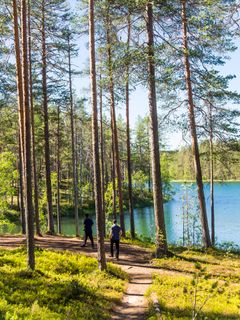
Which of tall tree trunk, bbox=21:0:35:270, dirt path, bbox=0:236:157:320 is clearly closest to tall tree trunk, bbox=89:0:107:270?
dirt path, bbox=0:236:157:320

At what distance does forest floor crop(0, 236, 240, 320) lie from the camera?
928 cm

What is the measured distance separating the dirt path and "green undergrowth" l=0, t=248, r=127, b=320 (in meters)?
0.34

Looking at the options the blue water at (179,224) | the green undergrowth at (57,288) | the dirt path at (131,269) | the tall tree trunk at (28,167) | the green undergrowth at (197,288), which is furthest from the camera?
the blue water at (179,224)

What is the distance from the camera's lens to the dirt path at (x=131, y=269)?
32.4 feet

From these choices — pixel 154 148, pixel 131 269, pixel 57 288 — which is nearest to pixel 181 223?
pixel 154 148

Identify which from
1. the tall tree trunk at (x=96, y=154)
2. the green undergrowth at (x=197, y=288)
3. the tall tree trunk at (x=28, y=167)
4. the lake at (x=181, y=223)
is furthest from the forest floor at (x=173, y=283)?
the lake at (x=181, y=223)

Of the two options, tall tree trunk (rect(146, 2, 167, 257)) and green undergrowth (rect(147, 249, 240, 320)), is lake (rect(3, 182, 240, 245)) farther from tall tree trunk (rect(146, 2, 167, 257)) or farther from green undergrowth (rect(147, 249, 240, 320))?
tall tree trunk (rect(146, 2, 167, 257))

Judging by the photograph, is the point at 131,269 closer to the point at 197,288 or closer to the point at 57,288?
the point at 197,288

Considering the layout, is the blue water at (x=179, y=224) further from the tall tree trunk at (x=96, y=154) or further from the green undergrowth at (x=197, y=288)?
the tall tree trunk at (x=96, y=154)

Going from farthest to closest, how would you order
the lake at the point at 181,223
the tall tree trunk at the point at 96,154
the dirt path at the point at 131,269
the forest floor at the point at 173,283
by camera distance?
1. the lake at the point at 181,223
2. the tall tree trunk at the point at 96,154
3. the dirt path at the point at 131,269
4. the forest floor at the point at 173,283

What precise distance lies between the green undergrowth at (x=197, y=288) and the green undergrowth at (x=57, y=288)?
1.37 meters

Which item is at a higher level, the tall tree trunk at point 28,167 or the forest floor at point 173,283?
the tall tree trunk at point 28,167

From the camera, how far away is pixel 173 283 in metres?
12.3

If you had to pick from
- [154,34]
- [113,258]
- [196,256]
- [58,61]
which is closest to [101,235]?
[113,258]
